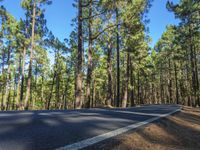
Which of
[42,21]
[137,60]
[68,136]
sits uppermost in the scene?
[42,21]

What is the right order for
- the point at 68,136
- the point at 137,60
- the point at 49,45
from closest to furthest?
the point at 68,136
the point at 49,45
the point at 137,60

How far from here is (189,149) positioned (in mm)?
4770

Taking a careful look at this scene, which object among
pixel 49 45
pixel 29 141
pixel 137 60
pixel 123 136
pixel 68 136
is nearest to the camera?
pixel 29 141

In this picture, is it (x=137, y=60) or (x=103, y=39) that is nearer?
(x=103, y=39)

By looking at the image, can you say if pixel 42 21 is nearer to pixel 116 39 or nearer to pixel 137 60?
pixel 116 39

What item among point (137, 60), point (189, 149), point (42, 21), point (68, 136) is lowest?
point (189, 149)

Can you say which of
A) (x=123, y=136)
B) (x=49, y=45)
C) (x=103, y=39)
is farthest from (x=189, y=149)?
(x=49, y=45)

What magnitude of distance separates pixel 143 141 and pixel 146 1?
20.0m

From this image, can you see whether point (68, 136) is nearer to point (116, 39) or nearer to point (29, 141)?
point (29, 141)

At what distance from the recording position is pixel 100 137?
15.1 feet

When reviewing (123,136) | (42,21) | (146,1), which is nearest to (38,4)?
(42,21)

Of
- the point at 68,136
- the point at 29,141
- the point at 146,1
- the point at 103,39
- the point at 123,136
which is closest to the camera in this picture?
the point at 29,141

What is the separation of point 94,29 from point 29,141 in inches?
832

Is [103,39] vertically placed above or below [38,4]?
below
